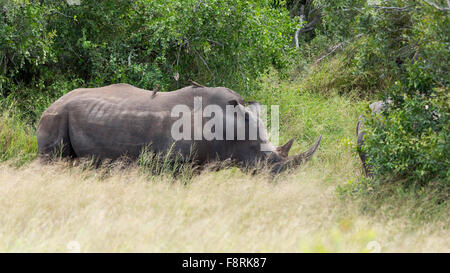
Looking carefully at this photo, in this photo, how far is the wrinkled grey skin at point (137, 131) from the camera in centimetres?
798

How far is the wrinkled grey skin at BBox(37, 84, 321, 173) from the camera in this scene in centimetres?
798

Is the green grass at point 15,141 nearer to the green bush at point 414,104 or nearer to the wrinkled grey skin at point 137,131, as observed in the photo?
the wrinkled grey skin at point 137,131

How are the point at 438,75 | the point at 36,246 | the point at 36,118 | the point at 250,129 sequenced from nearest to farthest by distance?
the point at 36,246 < the point at 438,75 < the point at 250,129 < the point at 36,118

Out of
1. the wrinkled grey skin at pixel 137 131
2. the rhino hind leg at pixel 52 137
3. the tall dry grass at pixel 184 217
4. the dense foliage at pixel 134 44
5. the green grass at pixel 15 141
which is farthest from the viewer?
the dense foliage at pixel 134 44

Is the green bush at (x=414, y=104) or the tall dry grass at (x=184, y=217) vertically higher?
the green bush at (x=414, y=104)

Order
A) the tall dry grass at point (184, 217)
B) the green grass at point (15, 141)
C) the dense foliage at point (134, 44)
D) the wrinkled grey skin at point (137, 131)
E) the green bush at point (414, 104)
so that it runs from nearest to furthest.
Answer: the tall dry grass at point (184, 217)
the green bush at point (414, 104)
the wrinkled grey skin at point (137, 131)
the green grass at point (15, 141)
the dense foliage at point (134, 44)

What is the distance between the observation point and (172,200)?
655 cm

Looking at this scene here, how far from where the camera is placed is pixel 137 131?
316 inches

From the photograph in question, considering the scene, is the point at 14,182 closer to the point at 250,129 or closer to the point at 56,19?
the point at 250,129

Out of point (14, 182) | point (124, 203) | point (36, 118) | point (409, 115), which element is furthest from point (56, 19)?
point (409, 115)

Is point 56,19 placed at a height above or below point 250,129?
above

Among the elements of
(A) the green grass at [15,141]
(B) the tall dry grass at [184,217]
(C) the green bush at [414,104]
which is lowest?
(A) the green grass at [15,141]

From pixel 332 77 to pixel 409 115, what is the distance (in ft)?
22.1

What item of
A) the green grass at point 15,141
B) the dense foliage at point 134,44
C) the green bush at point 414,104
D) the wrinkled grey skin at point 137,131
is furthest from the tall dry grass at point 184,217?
the dense foliage at point 134,44
